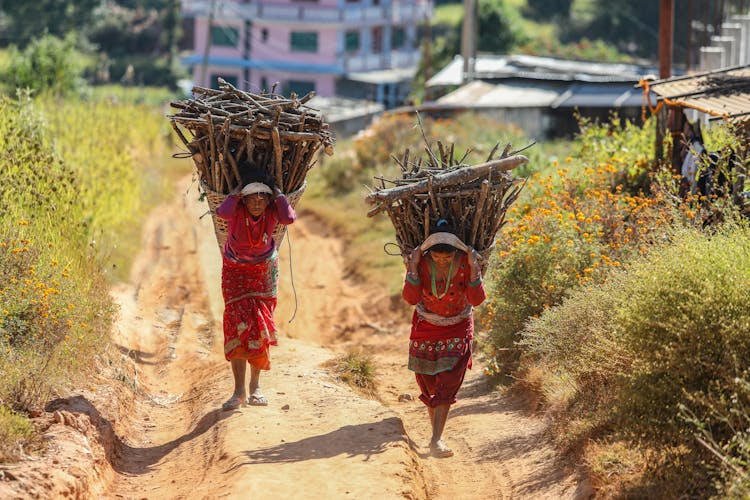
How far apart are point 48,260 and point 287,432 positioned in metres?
2.55

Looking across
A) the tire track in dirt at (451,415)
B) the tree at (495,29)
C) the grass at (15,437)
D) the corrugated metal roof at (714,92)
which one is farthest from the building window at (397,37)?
the grass at (15,437)

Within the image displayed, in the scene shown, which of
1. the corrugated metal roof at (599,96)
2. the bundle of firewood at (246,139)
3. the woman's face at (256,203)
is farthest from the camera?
the corrugated metal roof at (599,96)

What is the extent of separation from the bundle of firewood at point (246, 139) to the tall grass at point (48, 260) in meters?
1.41

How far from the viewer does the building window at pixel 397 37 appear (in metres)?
55.4

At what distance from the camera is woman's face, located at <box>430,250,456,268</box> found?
23.9ft

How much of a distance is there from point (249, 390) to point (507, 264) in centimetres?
269

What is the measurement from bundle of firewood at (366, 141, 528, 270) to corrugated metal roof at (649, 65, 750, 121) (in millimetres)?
2350

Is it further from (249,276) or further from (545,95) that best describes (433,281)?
(545,95)

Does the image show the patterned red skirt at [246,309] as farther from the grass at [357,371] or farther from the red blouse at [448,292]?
the grass at [357,371]

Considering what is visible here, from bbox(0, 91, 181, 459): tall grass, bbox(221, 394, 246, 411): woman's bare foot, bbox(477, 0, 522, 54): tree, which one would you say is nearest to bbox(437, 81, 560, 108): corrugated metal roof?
bbox(0, 91, 181, 459): tall grass

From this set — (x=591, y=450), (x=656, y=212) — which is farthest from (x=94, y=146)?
(x=591, y=450)

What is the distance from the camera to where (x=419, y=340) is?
7.55 metres

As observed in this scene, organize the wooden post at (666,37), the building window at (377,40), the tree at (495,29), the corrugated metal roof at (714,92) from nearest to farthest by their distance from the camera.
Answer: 1. the corrugated metal roof at (714,92)
2. the wooden post at (666,37)
3. the tree at (495,29)
4. the building window at (377,40)

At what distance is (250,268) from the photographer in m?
7.98
